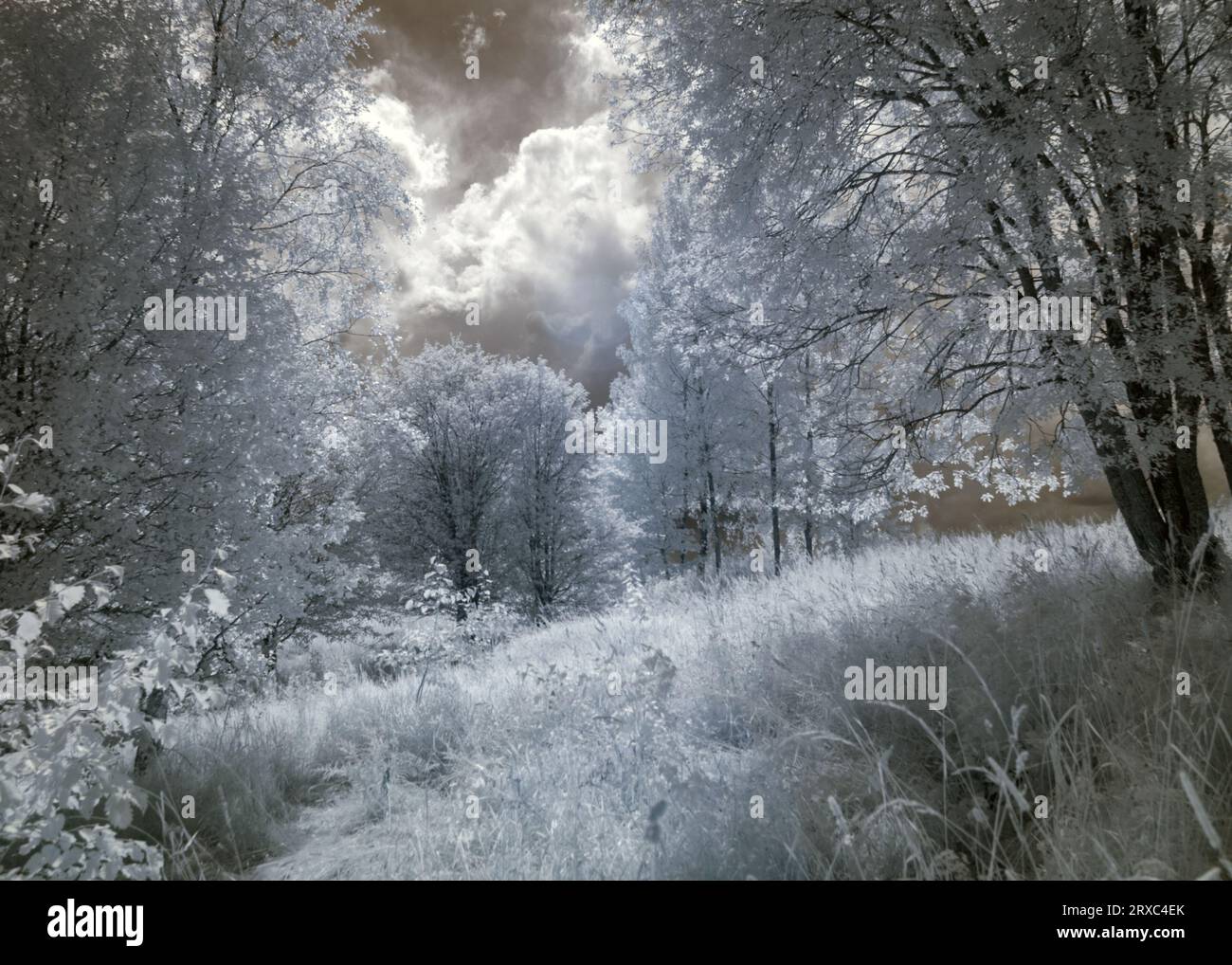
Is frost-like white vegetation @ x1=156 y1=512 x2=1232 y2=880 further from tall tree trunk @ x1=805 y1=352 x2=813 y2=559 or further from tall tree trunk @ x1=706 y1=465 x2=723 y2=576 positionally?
tall tree trunk @ x1=706 y1=465 x2=723 y2=576

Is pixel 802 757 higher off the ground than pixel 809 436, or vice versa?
pixel 809 436

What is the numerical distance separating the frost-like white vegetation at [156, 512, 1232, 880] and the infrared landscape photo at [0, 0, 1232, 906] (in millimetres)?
33

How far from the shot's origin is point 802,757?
3391mm

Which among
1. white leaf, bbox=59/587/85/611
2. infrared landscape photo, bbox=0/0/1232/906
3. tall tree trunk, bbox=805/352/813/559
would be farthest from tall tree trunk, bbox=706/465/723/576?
white leaf, bbox=59/587/85/611

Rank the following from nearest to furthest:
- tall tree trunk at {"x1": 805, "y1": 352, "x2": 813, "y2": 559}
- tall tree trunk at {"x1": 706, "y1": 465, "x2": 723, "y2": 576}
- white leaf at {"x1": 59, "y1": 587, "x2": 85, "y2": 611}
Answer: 1. white leaf at {"x1": 59, "y1": 587, "x2": 85, "y2": 611}
2. tall tree trunk at {"x1": 805, "y1": 352, "x2": 813, "y2": 559}
3. tall tree trunk at {"x1": 706, "y1": 465, "x2": 723, "y2": 576}

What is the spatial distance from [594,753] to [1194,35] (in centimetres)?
718

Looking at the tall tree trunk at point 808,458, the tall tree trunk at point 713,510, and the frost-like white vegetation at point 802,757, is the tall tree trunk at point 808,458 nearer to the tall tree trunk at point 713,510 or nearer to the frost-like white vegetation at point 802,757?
the frost-like white vegetation at point 802,757

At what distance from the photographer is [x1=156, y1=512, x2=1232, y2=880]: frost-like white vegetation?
233 cm

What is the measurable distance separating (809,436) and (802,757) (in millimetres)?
3199

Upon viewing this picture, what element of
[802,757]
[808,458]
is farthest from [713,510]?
[802,757]

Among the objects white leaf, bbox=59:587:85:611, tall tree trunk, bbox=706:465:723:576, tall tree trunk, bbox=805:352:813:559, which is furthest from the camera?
tall tree trunk, bbox=706:465:723:576

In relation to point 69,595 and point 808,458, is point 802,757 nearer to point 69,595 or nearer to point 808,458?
point 69,595
